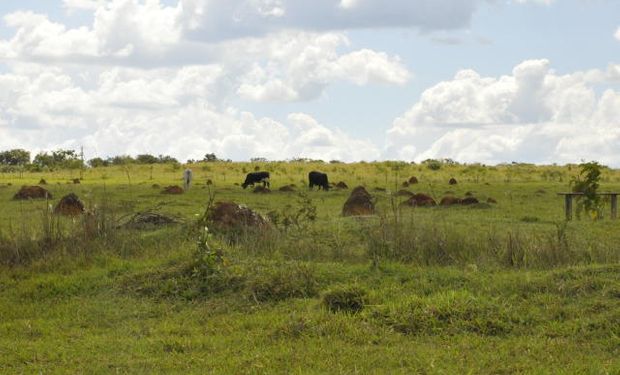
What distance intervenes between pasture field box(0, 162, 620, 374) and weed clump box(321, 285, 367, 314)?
0.02 m

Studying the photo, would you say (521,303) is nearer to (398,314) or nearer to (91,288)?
(398,314)

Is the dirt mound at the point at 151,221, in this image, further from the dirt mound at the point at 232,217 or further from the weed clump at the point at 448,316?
the weed clump at the point at 448,316

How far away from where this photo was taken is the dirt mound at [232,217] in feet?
46.8

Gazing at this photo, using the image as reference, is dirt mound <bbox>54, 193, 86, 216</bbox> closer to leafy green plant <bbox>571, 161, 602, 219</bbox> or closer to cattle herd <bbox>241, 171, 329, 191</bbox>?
leafy green plant <bbox>571, 161, 602, 219</bbox>

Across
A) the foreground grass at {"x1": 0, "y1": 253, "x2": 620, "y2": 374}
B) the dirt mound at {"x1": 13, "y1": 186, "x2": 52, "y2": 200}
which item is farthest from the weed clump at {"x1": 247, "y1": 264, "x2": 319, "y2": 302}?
the dirt mound at {"x1": 13, "y1": 186, "x2": 52, "y2": 200}

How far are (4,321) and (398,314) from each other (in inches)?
195

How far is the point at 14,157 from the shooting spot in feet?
291

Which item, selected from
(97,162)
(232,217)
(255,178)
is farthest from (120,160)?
(232,217)

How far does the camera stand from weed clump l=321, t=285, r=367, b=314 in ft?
31.4

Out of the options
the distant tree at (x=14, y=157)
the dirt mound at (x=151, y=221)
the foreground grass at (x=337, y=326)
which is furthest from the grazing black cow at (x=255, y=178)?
the distant tree at (x=14, y=157)

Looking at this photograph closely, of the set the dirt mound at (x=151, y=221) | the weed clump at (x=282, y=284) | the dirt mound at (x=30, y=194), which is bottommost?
the weed clump at (x=282, y=284)

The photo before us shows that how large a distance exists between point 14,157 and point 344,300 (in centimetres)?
8598

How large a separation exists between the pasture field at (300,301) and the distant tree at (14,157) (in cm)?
7860

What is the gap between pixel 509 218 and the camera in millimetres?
21281
